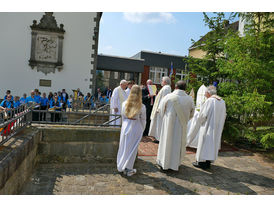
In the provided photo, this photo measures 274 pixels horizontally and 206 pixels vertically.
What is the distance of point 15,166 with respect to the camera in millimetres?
3043

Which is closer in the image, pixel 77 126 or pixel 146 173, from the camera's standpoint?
pixel 146 173

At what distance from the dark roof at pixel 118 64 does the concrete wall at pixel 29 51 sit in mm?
7172

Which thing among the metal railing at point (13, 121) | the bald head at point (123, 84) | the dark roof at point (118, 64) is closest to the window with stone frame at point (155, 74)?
the dark roof at point (118, 64)

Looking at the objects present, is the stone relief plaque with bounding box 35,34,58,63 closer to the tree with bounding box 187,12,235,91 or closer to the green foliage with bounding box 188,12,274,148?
the tree with bounding box 187,12,235,91

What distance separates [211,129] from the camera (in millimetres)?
5055

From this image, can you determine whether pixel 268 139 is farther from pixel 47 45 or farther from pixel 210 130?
pixel 47 45

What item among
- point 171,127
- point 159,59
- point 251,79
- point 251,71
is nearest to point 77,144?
point 171,127

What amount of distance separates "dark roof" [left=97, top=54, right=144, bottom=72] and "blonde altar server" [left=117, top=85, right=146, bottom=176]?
19585mm

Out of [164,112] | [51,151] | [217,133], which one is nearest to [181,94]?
[164,112]

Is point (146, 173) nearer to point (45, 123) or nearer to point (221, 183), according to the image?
point (221, 183)

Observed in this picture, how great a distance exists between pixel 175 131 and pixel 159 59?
79.7ft

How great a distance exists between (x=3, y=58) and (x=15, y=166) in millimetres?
14725

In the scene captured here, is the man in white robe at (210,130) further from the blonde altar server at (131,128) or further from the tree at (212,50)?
the tree at (212,50)

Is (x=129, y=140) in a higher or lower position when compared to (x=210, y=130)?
lower
